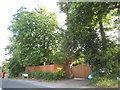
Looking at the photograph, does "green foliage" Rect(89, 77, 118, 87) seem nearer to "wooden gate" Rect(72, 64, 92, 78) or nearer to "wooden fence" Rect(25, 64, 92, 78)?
"wooden gate" Rect(72, 64, 92, 78)

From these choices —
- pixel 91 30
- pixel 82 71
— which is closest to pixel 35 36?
pixel 82 71

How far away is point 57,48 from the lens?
56.7ft

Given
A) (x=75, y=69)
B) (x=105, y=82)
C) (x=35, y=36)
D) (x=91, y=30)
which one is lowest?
(x=105, y=82)

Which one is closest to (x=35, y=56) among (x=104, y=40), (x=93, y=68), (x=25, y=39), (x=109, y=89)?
(x=25, y=39)

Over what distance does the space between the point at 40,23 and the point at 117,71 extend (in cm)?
1285

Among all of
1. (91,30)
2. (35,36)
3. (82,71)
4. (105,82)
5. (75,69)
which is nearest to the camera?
(105,82)

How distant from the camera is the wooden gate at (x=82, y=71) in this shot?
1344 centimetres

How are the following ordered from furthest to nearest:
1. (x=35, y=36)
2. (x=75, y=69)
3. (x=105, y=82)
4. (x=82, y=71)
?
(x=35, y=36)
(x=75, y=69)
(x=82, y=71)
(x=105, y=82)

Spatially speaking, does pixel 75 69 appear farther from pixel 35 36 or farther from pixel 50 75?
pixel 35 36

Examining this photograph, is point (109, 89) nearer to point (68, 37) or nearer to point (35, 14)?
point (68, 37)

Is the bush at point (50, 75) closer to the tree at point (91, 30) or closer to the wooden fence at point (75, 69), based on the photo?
the wooden fence at point (75, 69)

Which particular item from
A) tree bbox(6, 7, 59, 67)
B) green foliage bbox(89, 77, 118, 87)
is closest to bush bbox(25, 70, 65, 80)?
tree bbox(6, 7, 59, 67)

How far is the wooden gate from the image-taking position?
1344 cm

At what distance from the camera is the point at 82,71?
45.7ft
